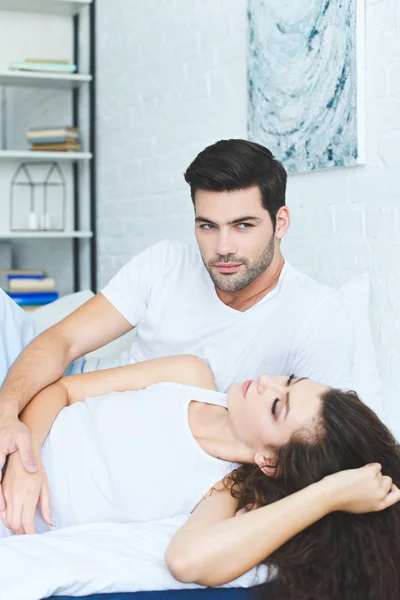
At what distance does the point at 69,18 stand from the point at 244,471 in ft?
11.8

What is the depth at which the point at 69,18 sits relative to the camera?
473cm

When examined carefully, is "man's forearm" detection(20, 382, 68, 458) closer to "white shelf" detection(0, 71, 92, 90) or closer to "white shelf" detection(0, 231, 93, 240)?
"white shelf" detection(0, 231, 93, 240)

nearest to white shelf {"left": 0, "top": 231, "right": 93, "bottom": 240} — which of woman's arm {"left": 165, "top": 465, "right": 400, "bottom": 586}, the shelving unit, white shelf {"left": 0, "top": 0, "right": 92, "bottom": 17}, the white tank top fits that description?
the shelving unit

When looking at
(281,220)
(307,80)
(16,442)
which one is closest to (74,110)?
(307,80)

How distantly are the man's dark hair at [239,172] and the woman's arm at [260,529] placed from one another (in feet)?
2.77

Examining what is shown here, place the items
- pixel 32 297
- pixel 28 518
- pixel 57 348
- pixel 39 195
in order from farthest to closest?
pixel 39 195, pixel 32 297, pixel 57 348, pixel 28 518

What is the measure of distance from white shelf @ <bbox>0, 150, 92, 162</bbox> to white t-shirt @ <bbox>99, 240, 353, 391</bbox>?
209 cm

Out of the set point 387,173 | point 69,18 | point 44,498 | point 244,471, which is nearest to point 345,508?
point 244,471

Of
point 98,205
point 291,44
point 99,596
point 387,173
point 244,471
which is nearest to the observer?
point 99,596

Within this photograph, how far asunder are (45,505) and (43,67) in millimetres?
3071

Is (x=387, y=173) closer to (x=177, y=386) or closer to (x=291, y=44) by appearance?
(x=291, y=44)

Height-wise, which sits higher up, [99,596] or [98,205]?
[98,205]

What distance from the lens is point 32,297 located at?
4.22 metres

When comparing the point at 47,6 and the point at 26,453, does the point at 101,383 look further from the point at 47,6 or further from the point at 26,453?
the point at 47,6
